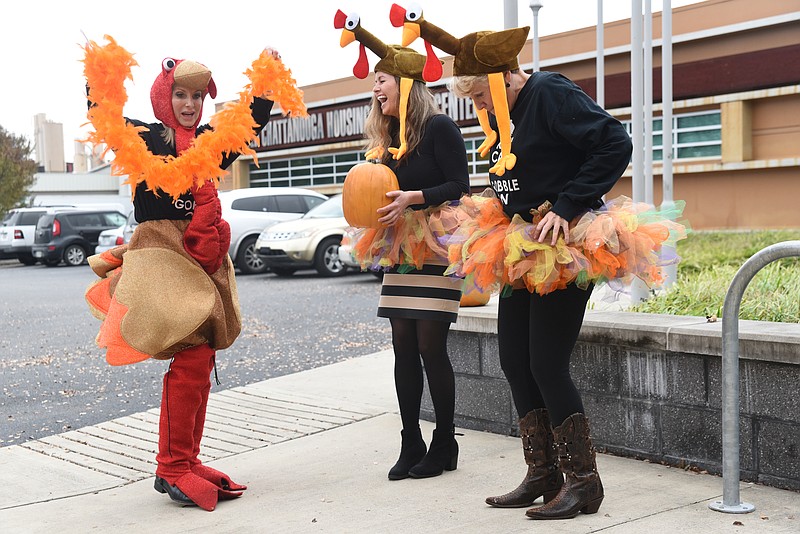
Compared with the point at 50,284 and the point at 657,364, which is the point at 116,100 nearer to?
the point at 657,364

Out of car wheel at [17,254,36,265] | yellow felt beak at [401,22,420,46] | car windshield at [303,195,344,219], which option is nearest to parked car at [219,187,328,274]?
car windshield at [303,195,344,219]

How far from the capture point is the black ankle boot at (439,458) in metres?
4.75

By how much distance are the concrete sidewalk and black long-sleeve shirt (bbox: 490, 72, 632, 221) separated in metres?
1.31

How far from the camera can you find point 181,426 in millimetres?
4508

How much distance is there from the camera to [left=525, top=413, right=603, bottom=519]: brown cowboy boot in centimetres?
396

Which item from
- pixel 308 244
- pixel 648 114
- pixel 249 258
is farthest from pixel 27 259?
pixel 648 114

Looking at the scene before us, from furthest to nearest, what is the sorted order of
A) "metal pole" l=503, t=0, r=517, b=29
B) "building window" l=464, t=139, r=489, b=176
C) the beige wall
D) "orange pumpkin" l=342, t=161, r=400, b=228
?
1. "building window" l=464, t=139, r=489, b=176
2. the beige wall
3. "metal pole" l=503, t=0, r=517, b=29
4. "orange pumpkin" l=342, t=161, r=400, b=228

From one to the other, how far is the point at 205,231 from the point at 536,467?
183 centimetres

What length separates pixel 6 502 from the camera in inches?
187

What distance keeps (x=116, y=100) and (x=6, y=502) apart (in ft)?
6.65

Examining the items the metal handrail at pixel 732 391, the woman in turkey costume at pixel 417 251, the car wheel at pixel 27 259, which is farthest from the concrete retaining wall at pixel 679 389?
the car wheel at pixel 27 259

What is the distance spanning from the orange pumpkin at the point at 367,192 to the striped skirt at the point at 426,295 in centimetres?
32

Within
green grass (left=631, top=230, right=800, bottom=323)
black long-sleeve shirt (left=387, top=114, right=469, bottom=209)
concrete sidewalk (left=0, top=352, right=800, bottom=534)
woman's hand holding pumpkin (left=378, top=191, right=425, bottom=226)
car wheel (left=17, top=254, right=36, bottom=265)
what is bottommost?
car wheel (left=17, top=254, right=36, bottom=265)

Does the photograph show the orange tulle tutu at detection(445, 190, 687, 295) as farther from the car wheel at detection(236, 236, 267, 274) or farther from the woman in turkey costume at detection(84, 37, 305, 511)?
the car wheel at detection(236, 236, 267, 274)
